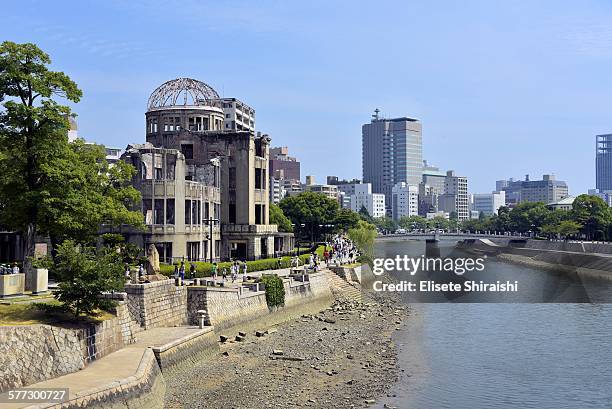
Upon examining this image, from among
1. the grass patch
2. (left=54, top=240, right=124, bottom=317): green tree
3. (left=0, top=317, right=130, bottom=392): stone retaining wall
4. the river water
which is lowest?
the river water

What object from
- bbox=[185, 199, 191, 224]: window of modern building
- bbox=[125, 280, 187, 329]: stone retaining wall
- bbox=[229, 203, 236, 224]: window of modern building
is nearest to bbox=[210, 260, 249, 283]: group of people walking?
bbox=[185, 199, 191, 224]: window of modern building

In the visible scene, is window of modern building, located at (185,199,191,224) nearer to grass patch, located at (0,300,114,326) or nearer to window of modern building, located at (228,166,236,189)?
window of modern building, located at (228,166,236,189)

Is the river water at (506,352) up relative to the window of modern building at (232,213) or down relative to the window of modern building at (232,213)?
down

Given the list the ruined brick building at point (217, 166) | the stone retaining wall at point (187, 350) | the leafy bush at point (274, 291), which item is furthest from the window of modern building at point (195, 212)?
the stone retaining wall at point (187, 350)

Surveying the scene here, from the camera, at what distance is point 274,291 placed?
218 ft

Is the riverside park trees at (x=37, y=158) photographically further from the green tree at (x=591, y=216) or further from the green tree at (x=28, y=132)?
the green tree at (x=591, y=216)

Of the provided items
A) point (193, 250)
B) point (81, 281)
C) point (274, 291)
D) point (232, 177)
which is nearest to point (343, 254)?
point (232, 177)

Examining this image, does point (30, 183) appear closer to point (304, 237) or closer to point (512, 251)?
point (304, 237)

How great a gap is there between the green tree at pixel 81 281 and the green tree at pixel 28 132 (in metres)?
9.36

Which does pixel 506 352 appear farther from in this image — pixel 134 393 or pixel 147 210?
pixel 147 210

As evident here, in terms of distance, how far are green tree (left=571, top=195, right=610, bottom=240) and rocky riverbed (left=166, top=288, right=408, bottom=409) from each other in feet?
412

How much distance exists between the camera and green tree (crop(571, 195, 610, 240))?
586ft

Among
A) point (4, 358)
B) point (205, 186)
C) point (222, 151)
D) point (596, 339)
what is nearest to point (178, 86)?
point (222, 151)

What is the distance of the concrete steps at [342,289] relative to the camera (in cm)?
8459
